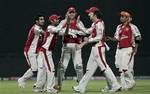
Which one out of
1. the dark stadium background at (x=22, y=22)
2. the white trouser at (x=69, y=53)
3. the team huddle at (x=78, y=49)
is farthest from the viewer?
the dark stadium background at (x=22, y=22)

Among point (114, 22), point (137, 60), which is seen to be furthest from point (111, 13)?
point (137, 60)

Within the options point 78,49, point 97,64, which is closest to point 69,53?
point 78,49

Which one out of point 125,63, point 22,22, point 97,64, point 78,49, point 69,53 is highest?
point 22,22

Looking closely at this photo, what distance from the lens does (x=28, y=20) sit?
25.1m

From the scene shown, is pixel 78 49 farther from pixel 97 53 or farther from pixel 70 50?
pixel 97 53

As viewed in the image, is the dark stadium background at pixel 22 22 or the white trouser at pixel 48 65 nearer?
the white trouser at pixel 48 65

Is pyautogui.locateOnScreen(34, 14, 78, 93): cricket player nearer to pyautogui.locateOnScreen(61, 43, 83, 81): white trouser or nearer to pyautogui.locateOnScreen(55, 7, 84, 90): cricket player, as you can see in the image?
pyautogui.locateOnScreen(55, 7, 84, 90): cricket player

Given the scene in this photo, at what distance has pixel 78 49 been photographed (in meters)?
18.0

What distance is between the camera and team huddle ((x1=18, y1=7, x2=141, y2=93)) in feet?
55.5

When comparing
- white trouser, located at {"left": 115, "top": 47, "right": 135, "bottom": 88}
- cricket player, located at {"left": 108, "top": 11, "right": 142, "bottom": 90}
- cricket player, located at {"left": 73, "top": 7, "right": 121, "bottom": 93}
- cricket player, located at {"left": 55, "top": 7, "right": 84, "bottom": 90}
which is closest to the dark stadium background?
white trouser, located at {"left": 115, "top": 47, "right": 135, "bottom": 88}

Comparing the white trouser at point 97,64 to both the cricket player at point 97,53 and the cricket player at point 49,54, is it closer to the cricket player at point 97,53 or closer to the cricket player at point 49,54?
the cricket player at point 97,53

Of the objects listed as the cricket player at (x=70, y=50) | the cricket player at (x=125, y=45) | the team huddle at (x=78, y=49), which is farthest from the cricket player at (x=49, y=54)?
the cricket player at (x=125, y=45)

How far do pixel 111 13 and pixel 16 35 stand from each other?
381 centimetres

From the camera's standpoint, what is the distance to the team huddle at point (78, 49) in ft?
55.5
